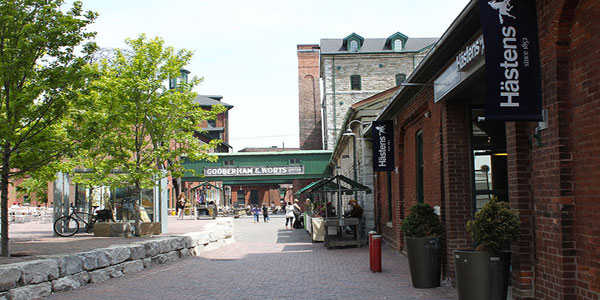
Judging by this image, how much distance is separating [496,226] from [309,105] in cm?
5922

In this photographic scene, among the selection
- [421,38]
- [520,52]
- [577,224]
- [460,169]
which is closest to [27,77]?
[460,169]

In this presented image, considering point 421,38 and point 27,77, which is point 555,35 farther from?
point 421,38

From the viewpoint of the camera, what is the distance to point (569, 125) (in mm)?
5711

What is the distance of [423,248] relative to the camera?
9.14 meters

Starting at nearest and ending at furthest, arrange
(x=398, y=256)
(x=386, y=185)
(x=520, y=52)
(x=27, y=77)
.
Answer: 1. (x=520, y=52)
2. (x=27, y=77)
3. (x=398, y=256)
4. (x=386, y=185)

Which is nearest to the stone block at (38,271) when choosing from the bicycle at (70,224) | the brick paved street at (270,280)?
the brick paved street at (270,280)

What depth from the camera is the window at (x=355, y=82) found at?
51.8m

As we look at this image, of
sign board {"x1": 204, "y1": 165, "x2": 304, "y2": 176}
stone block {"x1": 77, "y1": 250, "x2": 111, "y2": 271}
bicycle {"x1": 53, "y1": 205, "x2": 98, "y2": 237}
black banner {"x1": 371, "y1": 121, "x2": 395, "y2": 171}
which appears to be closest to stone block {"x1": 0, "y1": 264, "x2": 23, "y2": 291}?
stone block {"x1": 77, "y1": 250, "x2": 111, "y2": 271}

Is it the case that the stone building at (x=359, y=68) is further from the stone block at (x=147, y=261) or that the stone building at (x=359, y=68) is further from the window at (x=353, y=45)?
the stone block at (x=147, y=261)

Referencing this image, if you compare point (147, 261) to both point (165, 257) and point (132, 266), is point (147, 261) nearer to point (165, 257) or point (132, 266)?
point (132, 266)

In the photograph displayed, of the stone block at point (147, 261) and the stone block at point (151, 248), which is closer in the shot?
the stone block at point (147, 261)

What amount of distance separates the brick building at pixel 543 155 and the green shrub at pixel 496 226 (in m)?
0.19

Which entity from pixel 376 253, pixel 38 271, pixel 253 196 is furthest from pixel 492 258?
pixel 253 196

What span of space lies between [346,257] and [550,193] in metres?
9.46
